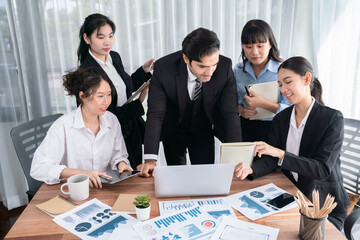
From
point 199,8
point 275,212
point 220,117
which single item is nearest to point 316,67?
point 199,8

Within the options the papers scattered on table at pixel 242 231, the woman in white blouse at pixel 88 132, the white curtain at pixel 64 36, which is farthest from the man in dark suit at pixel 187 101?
the white curtain at pixel 64 36

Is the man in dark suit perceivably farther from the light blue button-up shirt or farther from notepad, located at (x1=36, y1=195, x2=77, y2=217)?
notepad, located at (x1=36, y1=195, x2=77, y2=217)

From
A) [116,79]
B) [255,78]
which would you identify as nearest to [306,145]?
[255,78]

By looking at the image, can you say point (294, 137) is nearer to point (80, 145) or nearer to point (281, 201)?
point (281, 201)

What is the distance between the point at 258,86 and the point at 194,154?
64 centimetres

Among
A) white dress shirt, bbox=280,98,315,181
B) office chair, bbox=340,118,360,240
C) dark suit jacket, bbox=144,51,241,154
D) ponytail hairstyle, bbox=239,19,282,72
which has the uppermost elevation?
ponytail hairstyle, bbox=239,19,282,72

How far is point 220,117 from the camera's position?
188 centimetres

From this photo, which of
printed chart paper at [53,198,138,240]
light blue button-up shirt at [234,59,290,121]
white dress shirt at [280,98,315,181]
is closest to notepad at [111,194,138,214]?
printed chart paper at [53,198,138,240]

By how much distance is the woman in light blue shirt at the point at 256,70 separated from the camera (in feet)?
6.01

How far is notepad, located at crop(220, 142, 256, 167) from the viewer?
1.19 meters

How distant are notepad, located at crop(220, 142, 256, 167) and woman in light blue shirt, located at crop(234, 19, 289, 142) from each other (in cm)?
67

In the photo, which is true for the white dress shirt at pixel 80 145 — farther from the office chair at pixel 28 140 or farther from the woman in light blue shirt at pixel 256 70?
the woman in light blue shirt at pixel 256 70

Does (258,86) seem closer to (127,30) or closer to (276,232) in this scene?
(276,232)

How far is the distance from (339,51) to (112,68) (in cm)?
197
